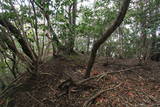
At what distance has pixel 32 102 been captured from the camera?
5191 mm

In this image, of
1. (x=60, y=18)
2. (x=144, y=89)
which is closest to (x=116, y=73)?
(x=144, y=89)

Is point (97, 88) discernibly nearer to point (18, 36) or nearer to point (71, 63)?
point (71, 63)

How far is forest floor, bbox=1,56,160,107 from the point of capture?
15.0 feet

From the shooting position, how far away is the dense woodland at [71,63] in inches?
187

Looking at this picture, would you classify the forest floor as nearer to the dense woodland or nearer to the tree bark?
the dense woodland

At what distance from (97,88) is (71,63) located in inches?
94.1

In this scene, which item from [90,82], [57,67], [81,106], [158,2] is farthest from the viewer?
[57,67]

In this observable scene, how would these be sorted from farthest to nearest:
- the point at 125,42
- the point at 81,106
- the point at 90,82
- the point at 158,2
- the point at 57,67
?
the point at 125,42 < the point at 57,67 < the point at 158,2 < the point at 90,82 < the point at 81,106

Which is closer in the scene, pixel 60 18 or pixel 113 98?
pixel 113 98

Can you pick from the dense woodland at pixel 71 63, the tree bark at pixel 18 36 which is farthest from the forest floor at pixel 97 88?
the tree bark at pixel 18 36

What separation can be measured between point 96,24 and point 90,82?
2812 millimetres

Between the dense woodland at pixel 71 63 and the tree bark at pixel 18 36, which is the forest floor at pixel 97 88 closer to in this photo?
Result: the dense woodland at pixel 71 63

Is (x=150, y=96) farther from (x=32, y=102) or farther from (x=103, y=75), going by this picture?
(x=32, y=102)

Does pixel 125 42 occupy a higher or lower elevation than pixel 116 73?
higher
